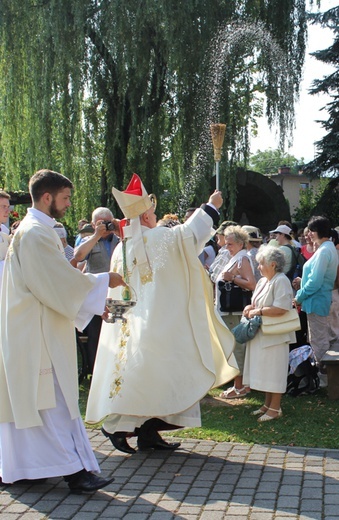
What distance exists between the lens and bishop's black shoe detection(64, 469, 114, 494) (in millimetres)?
5023

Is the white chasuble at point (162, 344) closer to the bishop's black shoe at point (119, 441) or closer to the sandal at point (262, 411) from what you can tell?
the bishop's black shoe at point (119, 441)

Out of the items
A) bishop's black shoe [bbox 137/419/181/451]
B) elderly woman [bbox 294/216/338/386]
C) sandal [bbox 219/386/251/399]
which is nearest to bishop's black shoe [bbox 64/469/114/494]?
bishop's black shoe [bbox 137/419/181/451]

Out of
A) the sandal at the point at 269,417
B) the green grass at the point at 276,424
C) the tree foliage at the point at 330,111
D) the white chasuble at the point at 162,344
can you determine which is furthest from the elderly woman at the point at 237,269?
the tree foliage at the point at 330,111

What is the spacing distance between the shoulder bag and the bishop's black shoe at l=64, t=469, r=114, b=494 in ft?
8.35

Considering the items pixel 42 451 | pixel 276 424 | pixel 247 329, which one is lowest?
pixel 276 424

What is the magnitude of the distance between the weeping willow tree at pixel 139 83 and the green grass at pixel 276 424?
323 inches

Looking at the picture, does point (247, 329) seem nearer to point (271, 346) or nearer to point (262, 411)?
point (271, 346)

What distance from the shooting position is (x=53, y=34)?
1520 cm

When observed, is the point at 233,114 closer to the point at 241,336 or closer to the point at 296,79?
the point at 296,79

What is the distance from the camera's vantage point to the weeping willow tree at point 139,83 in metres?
14.9

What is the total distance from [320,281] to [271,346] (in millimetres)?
1204

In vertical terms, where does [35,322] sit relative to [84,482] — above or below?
above

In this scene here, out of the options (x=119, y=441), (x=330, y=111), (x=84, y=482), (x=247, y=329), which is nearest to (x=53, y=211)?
(x=84, y=482)

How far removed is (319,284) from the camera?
26.2ft
